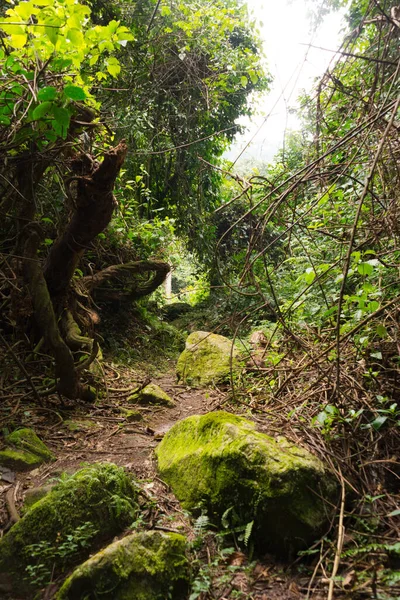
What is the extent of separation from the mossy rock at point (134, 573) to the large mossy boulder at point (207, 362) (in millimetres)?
3418

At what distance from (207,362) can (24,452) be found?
3.29 meters

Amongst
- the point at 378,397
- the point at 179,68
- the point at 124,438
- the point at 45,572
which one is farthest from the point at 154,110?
the point at 45,572

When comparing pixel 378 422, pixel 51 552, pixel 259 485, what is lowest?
pixel 51 552

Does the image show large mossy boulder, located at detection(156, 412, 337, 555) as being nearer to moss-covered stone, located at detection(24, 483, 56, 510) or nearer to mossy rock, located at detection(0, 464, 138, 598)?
mossy rock, located at detection(0, 464, 138, 598)

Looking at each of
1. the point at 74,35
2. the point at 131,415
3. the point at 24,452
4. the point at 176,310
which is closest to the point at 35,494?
the point at 24,452

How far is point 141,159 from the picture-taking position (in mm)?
8062

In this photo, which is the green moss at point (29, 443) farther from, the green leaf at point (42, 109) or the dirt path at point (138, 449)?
the green leaf at point (42, 109)

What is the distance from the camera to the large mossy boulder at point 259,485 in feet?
6.54

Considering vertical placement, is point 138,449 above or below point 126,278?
below

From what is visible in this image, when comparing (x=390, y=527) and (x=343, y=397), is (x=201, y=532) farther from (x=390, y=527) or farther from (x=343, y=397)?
(x=343, y=397)

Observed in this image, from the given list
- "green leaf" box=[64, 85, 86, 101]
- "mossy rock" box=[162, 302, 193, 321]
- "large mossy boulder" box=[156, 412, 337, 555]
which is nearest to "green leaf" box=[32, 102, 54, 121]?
"green leaf" box=[64, 85, 86, 101]

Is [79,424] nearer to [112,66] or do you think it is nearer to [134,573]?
[134,573]

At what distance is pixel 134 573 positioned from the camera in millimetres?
1637

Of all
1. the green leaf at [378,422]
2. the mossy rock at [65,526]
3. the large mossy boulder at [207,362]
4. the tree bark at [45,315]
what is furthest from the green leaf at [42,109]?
the large mossy boulder at [207,362]
